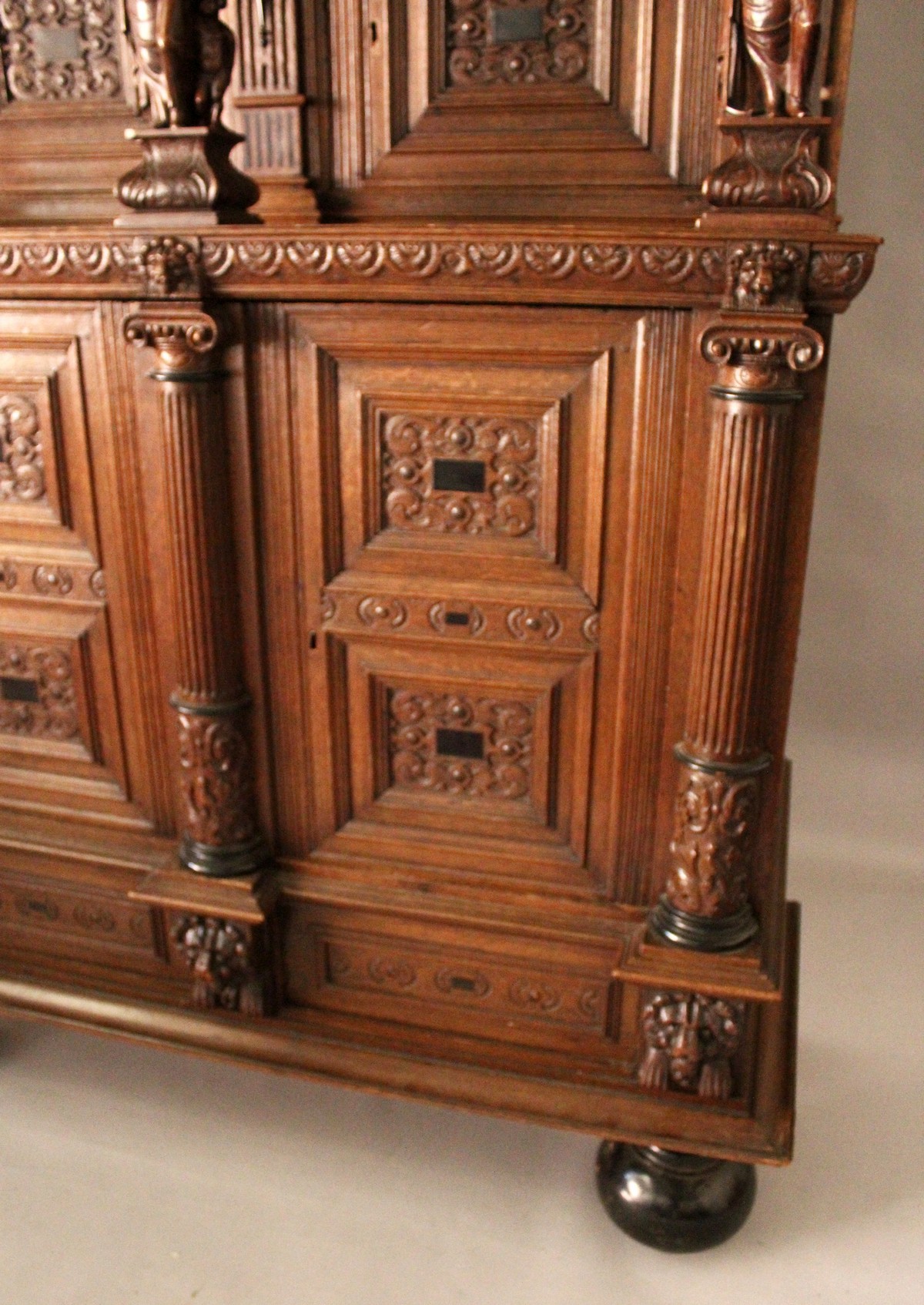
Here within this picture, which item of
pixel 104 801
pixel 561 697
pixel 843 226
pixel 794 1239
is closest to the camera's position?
pixel 561 697

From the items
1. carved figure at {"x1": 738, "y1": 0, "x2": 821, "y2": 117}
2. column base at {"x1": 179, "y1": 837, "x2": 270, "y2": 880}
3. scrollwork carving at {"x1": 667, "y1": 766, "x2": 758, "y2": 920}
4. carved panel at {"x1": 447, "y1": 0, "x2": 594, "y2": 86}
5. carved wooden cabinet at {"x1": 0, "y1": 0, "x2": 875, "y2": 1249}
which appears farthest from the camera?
column base at {"x1": 179, "y1": 837, "x2": 270, "y2": 880}

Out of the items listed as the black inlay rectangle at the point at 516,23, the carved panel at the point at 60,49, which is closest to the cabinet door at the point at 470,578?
the black inlay rectangle at the point at 516,23

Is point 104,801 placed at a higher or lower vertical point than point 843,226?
lower

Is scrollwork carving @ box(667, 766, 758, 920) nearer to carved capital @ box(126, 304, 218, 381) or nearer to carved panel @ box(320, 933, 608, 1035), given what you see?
carved panel @ box(320, 933, 608, 1035)

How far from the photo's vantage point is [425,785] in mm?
1909

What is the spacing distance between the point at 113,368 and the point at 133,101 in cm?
54

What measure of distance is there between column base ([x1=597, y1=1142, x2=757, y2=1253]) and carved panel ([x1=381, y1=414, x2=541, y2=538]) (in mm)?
999

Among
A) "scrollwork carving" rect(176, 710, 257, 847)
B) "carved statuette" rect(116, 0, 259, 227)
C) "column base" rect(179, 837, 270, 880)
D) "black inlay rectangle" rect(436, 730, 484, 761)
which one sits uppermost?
"carved statuette" rect(116, 0, 259, 227)

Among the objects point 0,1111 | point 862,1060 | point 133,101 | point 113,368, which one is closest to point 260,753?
point 113,368

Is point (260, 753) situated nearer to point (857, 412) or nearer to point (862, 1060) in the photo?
point (862, 1060)

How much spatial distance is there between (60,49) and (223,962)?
1.54 m

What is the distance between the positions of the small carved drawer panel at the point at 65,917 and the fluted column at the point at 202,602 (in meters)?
0.21

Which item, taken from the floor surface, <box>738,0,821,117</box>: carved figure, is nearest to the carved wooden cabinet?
<box>738,0,821,117</box>: carved figure

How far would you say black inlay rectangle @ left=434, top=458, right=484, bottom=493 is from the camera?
172 centimetres
